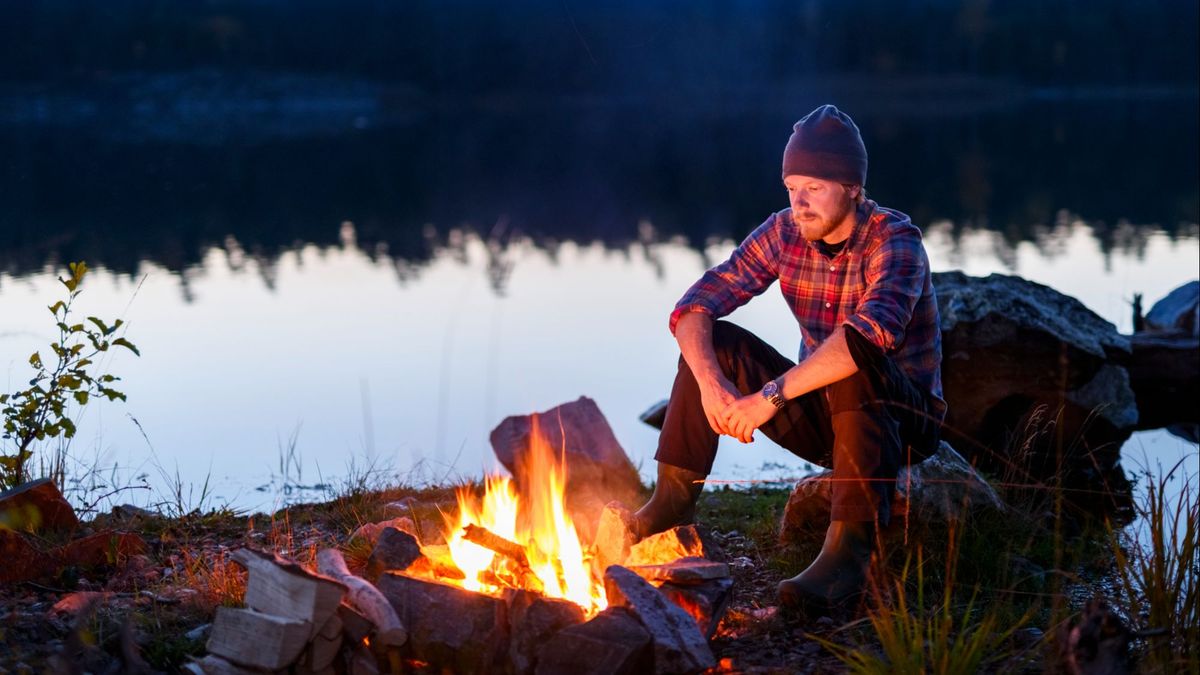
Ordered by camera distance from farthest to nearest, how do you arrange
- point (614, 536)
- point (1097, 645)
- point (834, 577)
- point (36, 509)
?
point (36, 509) < point (614, 536) < point (834, 577) < point (1097, 645)

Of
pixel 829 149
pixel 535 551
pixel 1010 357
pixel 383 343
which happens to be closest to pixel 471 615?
pixel 535 551

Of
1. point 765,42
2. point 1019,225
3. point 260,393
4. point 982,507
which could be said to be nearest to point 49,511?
point 982,507

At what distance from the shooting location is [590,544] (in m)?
4.37

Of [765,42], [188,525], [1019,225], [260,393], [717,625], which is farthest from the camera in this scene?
[765,42]

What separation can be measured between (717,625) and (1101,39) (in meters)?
→ 51.0

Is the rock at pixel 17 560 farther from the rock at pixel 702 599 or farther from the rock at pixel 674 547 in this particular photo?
the rock at pixel 702 599

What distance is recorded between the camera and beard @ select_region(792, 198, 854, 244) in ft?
13.2

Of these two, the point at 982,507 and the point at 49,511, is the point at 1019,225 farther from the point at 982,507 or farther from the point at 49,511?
the point at 49,511

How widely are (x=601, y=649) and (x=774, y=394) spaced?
3.53 feet

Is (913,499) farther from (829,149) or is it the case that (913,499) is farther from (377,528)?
(377,528)

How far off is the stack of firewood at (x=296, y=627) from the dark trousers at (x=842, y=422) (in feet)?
4.03

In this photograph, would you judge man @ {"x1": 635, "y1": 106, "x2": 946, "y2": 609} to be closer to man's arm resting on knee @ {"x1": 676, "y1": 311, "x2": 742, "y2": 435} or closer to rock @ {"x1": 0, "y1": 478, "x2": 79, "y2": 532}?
man's arm resting on knee @ {"x1": 676, "y1": 311, "x2": 742, "y2": 435}

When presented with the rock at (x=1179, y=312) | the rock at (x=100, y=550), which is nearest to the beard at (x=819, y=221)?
the rock at (x=100, y=550)

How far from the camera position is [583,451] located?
5.55 m
